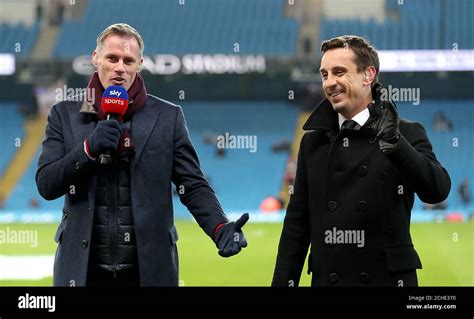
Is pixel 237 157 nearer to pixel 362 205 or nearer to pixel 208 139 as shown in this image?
pixel 208 139

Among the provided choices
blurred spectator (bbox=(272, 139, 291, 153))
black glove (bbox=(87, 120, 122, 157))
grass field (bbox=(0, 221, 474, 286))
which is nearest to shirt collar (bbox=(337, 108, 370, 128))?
black glove (bbox=(87, 120, 122, 157))

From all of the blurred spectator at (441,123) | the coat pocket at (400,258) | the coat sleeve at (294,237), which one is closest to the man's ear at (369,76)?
the coat sleeve at (294,237)

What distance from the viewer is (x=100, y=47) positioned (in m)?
4.38

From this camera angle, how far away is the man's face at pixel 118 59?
4.36 meters

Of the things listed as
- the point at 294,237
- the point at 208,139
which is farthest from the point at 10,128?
the point at 294,237

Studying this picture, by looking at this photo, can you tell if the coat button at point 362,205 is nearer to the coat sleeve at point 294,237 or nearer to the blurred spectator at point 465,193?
the coat sleeve at point 294,237

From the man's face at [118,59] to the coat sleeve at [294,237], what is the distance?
0.95m

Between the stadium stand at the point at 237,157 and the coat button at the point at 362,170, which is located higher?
the stadium stand at the point at 237,157

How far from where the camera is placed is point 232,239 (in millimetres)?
4355

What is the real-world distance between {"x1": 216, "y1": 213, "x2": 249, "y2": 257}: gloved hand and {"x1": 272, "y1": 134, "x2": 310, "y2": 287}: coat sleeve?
0.64 ft

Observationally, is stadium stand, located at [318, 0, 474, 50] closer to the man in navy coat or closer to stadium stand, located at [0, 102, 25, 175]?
stadium stand, located at [0, 102, 25, 175]

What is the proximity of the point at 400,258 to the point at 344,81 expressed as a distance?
847 millimetres

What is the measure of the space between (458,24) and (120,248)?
80.2ft

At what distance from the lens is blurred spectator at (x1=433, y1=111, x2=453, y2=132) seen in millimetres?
25808
